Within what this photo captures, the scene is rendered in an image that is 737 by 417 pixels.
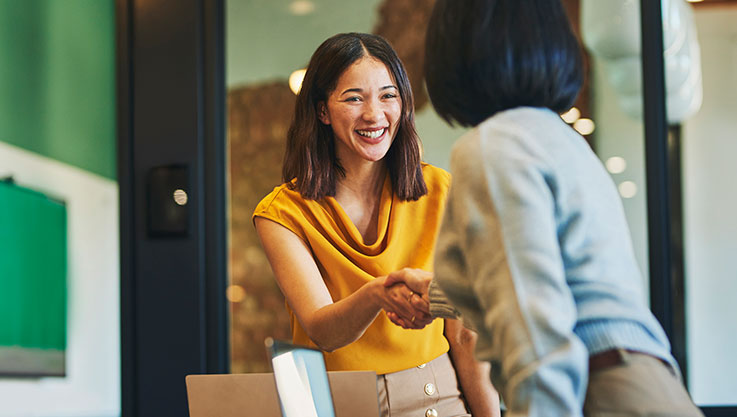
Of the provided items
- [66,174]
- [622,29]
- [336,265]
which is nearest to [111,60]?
[66,174]

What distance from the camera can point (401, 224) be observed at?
1.38 m

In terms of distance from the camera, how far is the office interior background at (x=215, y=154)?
1928 millimetres

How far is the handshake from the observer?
107 centimetres

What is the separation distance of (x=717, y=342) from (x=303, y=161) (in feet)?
4.08

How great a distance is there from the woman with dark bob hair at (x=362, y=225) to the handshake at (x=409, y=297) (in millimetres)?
117

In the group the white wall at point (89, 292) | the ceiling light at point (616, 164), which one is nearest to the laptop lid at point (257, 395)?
the white wall at point (89, 292)

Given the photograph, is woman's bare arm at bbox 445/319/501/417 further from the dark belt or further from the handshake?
the dark belt

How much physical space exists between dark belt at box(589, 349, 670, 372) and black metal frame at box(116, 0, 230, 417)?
138 cm

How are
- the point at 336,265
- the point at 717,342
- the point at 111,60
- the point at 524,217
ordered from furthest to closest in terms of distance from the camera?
the point at 111,60 < the point at 717,342 < the point at 336,265 < the point at 524,217

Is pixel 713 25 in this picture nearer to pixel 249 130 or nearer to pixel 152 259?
pixel 249 130

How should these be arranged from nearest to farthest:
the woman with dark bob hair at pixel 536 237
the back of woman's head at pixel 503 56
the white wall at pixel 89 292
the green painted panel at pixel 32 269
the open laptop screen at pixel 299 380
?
the woman with dark bob hair at pixel 536 237
the back of woman's head at pixel 503 56
the open laptop screen at pixel 299 380
the green painted panel at pixel 32 269
the white wall at pixel 89 292

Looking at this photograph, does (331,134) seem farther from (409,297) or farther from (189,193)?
(189,193)

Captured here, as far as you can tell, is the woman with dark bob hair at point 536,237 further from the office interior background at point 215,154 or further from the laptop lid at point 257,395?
the office interior background at point 215,154

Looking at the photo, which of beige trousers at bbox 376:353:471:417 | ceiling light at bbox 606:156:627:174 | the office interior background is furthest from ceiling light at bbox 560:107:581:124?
beige trousers at bbox 376:353:471:417
